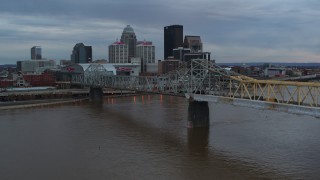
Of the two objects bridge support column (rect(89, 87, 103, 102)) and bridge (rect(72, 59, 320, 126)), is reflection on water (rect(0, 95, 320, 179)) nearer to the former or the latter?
bridge (rect(72, 59, 320, 126))

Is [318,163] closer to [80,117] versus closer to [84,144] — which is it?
[84,144]

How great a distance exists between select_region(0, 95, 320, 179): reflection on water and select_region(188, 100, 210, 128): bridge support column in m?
0.95

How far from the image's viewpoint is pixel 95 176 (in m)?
25.8

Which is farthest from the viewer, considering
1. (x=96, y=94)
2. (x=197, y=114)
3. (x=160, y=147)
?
(x=96, y=94)

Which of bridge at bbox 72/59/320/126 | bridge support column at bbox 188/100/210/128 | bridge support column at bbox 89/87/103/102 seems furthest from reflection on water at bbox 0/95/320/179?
bridge support column at bbox 89/87/103/102

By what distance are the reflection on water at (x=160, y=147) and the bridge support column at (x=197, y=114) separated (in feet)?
3.13

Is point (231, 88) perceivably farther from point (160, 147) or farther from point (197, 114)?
point (160, 147)

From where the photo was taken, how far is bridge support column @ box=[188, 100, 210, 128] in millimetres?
42625

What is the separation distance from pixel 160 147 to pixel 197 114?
9998 millimetres

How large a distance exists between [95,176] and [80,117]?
92.6 feet

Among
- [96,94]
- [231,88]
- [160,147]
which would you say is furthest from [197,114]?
[96,94]

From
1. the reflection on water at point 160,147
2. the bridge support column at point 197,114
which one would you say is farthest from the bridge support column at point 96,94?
the bridge support column at point 197,114

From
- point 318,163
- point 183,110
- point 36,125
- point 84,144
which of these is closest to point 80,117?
point 36,125

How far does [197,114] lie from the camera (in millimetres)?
42875
